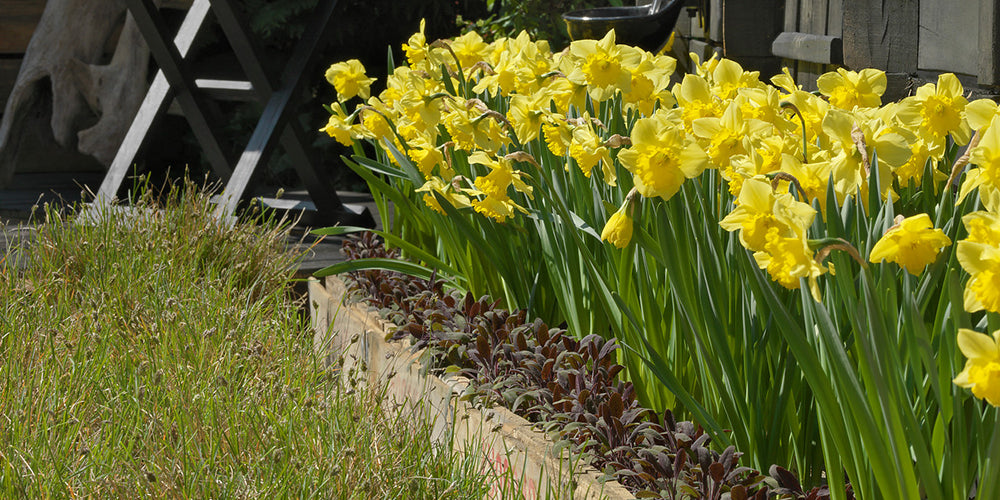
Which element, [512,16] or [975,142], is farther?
[512,16]

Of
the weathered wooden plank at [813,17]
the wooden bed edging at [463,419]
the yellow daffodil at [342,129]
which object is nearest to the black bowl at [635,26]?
the weathered wooden plank at [813,17]

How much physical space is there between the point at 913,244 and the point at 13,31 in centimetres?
642

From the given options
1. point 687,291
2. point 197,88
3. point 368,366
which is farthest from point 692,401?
point 197,88

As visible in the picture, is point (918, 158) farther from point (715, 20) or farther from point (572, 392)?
point (715, 20)

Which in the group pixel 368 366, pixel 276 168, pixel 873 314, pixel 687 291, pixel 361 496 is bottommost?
pixel 276 168

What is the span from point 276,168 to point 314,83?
0.63 meters

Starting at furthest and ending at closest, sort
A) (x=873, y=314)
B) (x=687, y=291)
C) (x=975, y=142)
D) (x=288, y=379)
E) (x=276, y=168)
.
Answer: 1. (x=276, y=168)
2. (x=288, y=379)
3. (x=687, y=291)
4. (x=975, y=142)
5. (x=873, y=314)

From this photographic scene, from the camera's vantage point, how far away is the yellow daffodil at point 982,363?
2.62 feet

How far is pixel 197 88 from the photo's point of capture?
11.7 feet

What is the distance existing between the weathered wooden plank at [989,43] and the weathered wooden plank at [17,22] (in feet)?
18.7

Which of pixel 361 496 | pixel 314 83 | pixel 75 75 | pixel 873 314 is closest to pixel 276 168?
pixel 314 83

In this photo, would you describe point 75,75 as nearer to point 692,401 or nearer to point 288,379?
point 288,379

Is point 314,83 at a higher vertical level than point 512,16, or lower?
lower

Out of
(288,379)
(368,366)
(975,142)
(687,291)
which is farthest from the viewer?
(368,366)
